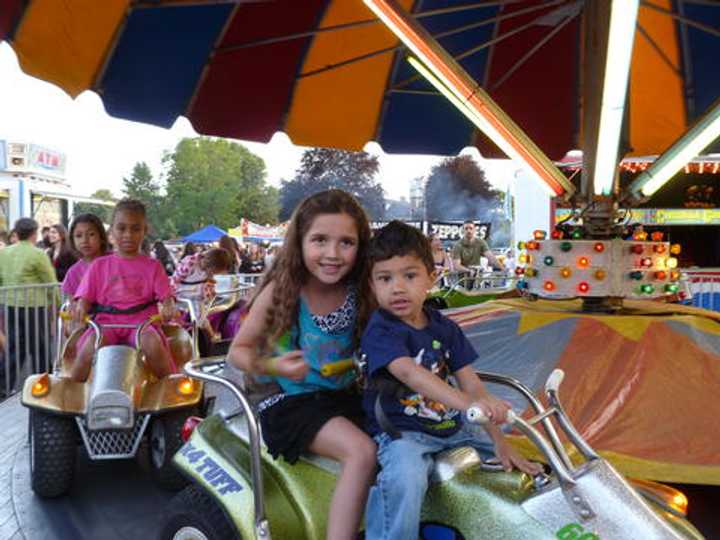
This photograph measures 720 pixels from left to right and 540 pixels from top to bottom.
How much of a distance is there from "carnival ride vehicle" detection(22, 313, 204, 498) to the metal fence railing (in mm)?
2492

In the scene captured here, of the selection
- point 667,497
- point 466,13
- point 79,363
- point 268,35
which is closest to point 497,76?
point 466,13

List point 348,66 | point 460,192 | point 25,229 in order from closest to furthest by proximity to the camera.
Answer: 1. point 348,66
2. point 25,229
3. point 460,192

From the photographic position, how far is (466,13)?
19.2ft

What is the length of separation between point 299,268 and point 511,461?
900 mm

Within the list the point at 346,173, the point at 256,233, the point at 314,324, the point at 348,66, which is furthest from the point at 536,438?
the point at 346,173

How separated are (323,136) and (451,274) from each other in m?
4.52

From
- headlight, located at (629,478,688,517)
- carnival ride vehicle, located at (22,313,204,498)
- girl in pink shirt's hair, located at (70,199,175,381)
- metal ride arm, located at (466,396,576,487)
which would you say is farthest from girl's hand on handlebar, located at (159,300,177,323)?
metal ride arm, located at (466,396,576,487)

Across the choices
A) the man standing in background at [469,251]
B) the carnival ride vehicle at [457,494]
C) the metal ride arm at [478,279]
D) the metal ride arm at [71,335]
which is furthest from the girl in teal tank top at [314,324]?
the man standing in background at [469,251]

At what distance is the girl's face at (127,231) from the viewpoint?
477 cm

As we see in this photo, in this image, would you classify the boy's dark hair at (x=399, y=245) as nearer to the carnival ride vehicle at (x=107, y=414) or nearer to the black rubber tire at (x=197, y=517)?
the black rubber tire at (x=197, y=517)

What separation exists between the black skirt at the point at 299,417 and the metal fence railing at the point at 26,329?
16.3 ft

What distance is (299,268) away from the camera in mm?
2428

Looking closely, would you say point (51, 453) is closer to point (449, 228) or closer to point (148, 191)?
point (449, 228)

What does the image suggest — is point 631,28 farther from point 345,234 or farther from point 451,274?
point 451,274
